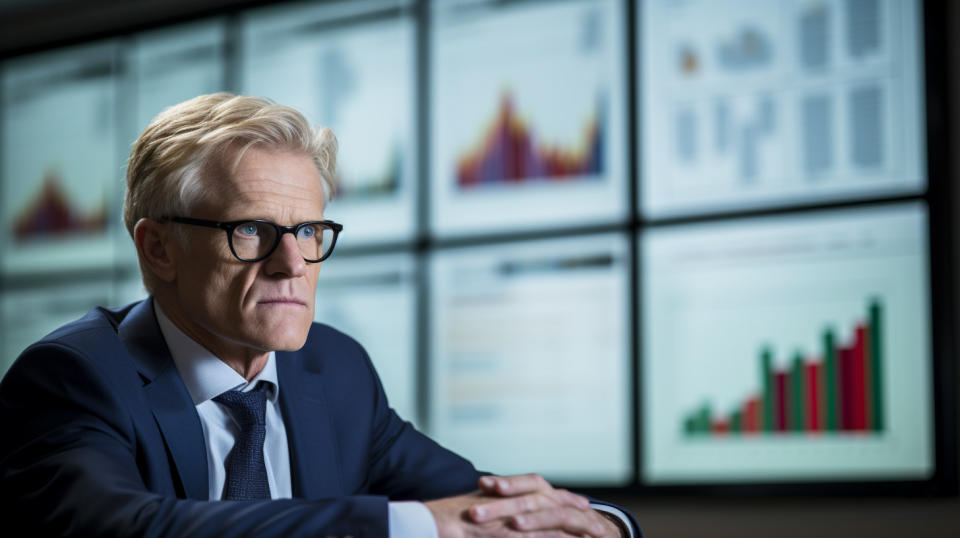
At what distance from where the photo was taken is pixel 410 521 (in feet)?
4.17

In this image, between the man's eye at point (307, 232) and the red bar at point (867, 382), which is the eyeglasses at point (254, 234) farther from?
the red bar at point (867, 382)

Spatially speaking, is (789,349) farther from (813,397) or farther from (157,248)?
(157,248)

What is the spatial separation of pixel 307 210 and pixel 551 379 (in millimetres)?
2197

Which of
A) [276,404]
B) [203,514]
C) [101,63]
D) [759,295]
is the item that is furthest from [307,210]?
[101,63]

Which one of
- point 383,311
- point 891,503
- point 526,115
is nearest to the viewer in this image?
point 891,503

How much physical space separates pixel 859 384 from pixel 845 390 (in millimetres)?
45

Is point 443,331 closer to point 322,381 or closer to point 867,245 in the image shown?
point 867,245

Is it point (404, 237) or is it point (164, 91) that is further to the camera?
point (164, 91)

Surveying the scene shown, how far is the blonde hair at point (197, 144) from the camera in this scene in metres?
1.50

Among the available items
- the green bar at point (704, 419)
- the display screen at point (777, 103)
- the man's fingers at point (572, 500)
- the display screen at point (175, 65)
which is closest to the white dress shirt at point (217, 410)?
the man's fingers at point (572, 500)

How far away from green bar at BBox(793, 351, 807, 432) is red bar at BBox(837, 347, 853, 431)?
107 mm

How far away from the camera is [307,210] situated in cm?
154

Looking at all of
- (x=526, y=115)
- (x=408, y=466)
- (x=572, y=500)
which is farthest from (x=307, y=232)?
(x=526, y=115)

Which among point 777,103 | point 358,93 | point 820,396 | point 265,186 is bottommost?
point 820,396
